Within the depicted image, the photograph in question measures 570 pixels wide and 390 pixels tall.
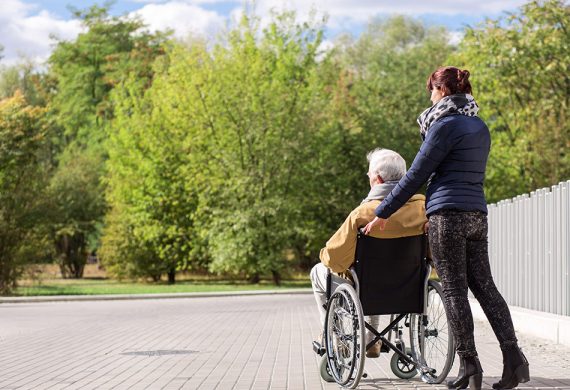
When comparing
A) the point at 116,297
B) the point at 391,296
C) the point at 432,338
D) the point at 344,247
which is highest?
the point at 344,247

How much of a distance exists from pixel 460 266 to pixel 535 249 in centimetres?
723

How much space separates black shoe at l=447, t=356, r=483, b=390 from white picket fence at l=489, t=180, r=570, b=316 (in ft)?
18.4

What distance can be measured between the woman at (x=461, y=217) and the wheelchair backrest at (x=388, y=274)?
548 mm

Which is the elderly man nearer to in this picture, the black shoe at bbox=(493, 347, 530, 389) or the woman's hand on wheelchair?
the woman's hand on wheelchair

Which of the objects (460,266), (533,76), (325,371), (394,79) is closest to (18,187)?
(533,76)

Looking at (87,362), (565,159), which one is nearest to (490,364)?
(87,362)

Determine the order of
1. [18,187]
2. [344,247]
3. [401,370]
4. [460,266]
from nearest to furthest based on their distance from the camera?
1. [460,266]
2. [344,247]
3. [401,370]
4. [18,187]

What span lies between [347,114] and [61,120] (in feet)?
70.0

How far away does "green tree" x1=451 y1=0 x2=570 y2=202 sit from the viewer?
37.3 metres

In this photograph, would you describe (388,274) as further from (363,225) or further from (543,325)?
(543,325)

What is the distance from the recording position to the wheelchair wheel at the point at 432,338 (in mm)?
7871

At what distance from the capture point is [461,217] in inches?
290

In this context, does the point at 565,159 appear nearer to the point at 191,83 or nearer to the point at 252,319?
the point at 191,83

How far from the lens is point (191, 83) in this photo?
39688 mm
